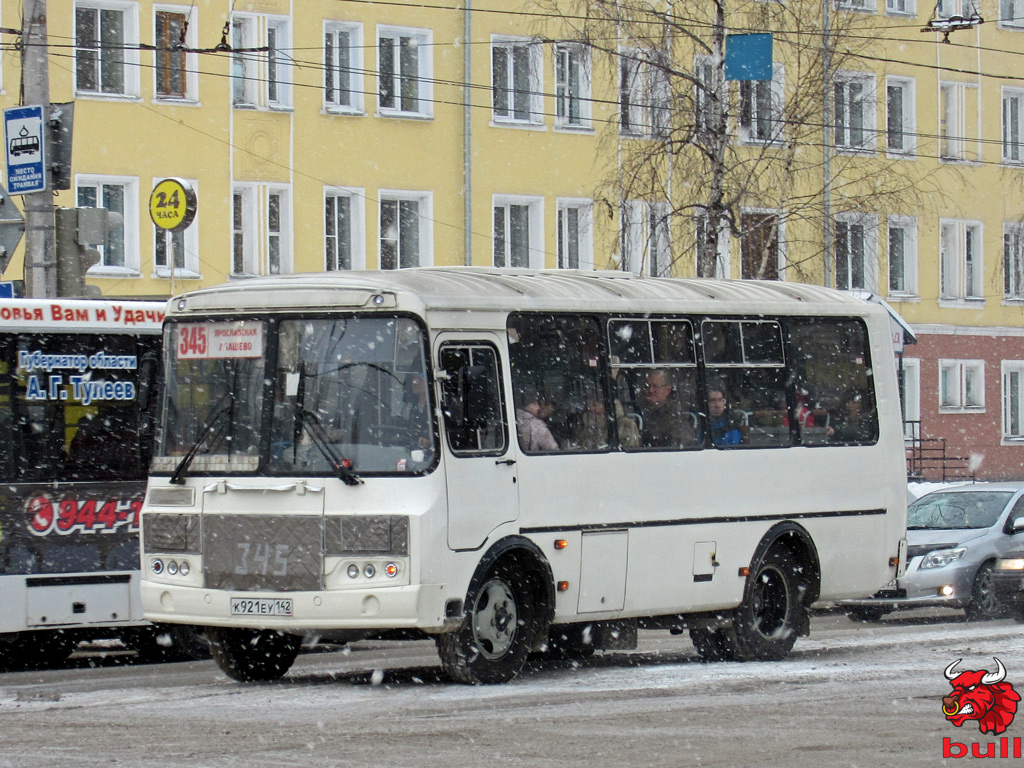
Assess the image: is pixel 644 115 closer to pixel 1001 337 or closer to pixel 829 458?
pixel 1001 337

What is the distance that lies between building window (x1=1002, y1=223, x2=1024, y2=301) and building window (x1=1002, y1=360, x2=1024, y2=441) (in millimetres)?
1695

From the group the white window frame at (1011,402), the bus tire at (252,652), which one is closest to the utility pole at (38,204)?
the bus tire at (252,652)

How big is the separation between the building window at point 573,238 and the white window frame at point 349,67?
4940 millimetres

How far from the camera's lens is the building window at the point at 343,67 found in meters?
36.2

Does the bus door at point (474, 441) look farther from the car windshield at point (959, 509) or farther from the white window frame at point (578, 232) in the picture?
the white window frame at point (578, 232)

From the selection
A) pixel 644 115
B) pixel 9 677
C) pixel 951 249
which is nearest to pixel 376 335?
pixel 9 677

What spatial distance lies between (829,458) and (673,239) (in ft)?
49.4

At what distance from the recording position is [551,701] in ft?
38.8

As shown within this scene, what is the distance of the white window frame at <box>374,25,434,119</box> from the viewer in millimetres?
36875

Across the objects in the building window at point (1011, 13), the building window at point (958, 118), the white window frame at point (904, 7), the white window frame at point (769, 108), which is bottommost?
the white window frame at point (769, 108)

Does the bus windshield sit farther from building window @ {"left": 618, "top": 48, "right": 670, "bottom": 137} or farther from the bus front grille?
building window @ {"left": 618, "top": 48, "right": 670, "bottom": 137}

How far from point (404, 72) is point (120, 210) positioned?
6.51 m

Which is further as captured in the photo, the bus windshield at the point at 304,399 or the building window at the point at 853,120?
the building window at the point at 853,120

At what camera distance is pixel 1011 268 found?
150ft
